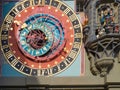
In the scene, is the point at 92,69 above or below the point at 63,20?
below

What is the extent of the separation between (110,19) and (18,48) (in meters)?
2.12

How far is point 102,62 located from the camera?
12.9 m

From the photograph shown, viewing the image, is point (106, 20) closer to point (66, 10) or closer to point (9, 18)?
point (66, 10)

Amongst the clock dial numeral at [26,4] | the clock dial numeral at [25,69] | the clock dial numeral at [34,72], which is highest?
the clock dial numeral at [26,4]

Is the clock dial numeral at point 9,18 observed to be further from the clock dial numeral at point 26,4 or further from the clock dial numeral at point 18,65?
the clock dial numeral at point 18,65

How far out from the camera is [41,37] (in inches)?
531

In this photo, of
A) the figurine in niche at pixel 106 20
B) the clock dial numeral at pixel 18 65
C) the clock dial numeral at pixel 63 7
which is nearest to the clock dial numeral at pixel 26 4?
the clock dial numeral at pixel 63 7

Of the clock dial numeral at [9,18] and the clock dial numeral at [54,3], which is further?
the clock dial numeral at [54,3]

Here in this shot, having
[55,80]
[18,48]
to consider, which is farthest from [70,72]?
[18,48]

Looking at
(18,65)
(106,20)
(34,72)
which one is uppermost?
(106,20)

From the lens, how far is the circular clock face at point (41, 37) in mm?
13289

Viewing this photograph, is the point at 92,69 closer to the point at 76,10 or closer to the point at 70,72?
the point at 70,72

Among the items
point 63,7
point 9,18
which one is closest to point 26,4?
point 9,18

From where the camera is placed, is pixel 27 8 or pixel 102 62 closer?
pixel 102 62
